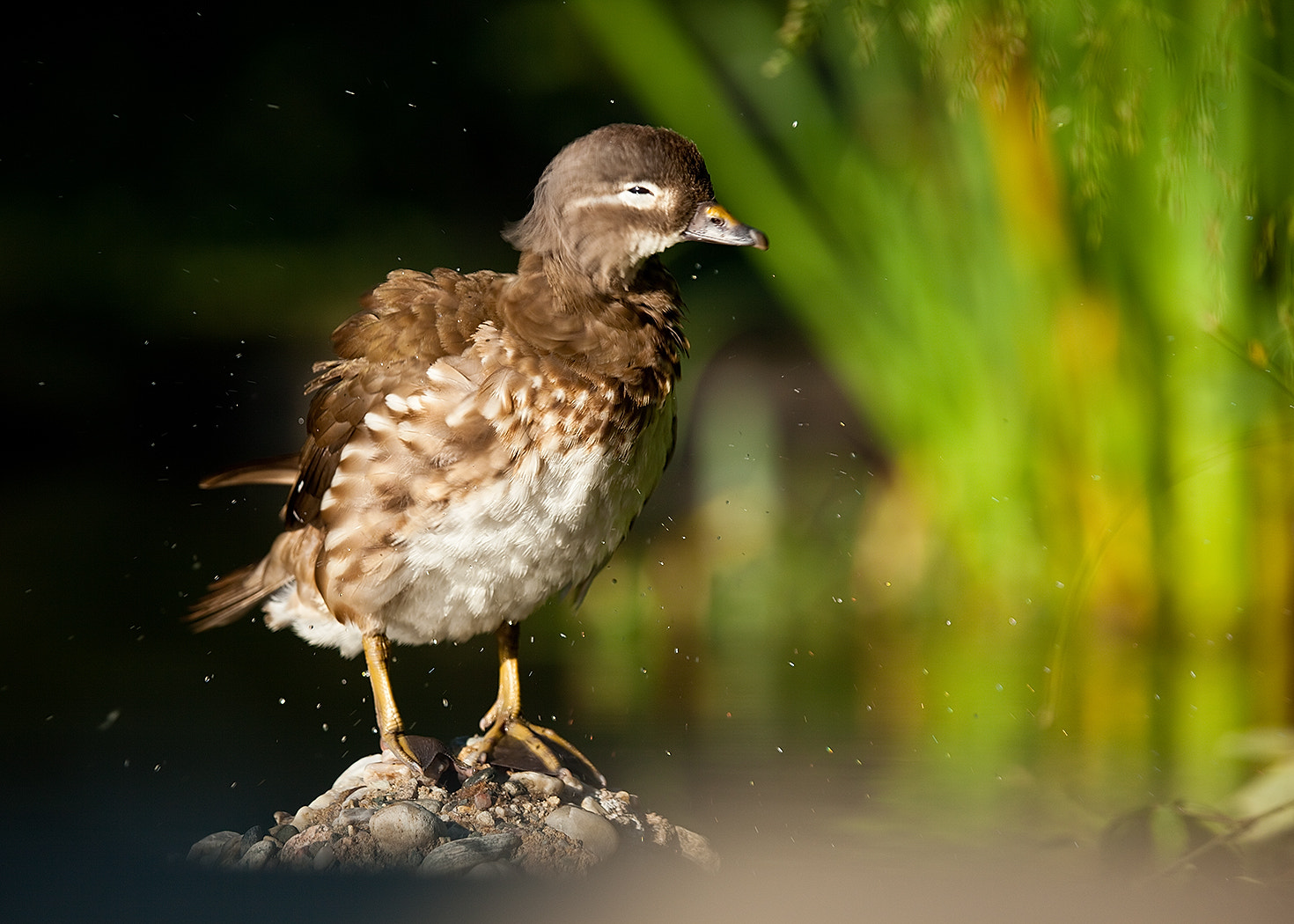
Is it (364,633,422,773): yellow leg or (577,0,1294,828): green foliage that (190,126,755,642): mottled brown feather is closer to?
(364,633,422,773): yellow leg

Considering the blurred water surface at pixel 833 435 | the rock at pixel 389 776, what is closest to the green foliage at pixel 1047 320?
the blurred water surface at pixel 833 435

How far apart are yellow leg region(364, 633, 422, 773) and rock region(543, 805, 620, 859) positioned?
174 mm

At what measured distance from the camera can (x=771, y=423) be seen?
218 centimetres

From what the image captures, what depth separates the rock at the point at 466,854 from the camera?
3.29ft

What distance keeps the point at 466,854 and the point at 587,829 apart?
0.40 ft

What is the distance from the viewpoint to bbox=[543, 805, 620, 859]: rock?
1073 mm

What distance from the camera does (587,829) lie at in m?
1.09

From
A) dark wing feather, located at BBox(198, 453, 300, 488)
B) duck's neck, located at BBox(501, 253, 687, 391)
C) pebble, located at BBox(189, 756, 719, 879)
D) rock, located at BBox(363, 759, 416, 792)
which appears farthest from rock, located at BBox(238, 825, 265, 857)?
duck's neck, located at BBox(501, 253, 687, 391)

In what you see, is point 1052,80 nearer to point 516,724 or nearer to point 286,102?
point 516,724

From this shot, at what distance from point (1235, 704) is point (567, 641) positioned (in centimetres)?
93

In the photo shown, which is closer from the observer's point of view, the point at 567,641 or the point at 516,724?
the point at 516,724

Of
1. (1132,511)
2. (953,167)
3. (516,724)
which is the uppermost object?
(953,167)

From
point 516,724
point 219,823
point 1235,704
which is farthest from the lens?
point 1235,704

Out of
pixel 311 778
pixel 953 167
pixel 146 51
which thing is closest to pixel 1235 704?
pixel 953 167
